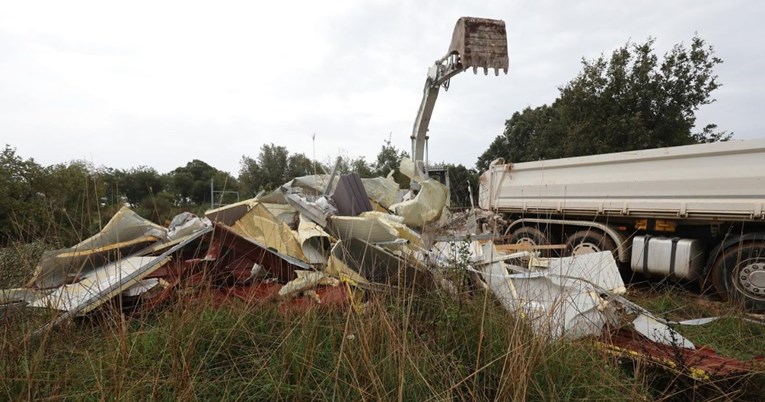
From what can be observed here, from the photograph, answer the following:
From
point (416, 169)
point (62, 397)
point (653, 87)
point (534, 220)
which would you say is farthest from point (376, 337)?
point (653, 87)

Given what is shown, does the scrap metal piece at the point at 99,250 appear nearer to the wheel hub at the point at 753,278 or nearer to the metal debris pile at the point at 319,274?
the metal debris pile at the point at 319,274

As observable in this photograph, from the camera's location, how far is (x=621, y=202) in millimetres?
5402

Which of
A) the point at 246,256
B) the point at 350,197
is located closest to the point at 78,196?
the point at 246,256

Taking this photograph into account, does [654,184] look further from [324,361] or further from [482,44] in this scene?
[324,361]

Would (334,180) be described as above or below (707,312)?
above

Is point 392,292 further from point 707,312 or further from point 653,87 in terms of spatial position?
point 653,87

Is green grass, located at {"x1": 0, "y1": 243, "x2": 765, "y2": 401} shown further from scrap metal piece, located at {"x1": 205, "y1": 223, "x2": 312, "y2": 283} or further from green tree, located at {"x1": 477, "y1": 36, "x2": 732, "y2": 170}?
green tree, located at {"x1": 477, "y1": 36, "x2": 732, "y2": 170}

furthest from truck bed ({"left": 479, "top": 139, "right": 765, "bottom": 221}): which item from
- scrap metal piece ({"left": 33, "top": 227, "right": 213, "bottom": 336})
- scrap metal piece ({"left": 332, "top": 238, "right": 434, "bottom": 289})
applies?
scrap metal piece ({"left": 33, "top": 227, "right": 213, "bottom": 336})

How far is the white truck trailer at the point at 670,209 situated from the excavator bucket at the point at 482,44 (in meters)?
2.41

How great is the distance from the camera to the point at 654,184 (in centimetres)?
511

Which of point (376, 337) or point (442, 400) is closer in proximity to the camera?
point (442, 400)

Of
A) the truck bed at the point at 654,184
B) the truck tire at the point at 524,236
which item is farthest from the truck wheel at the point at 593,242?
the truck tire at the point at 524,236

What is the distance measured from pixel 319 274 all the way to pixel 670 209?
463 cm

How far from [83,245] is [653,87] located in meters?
17.9
